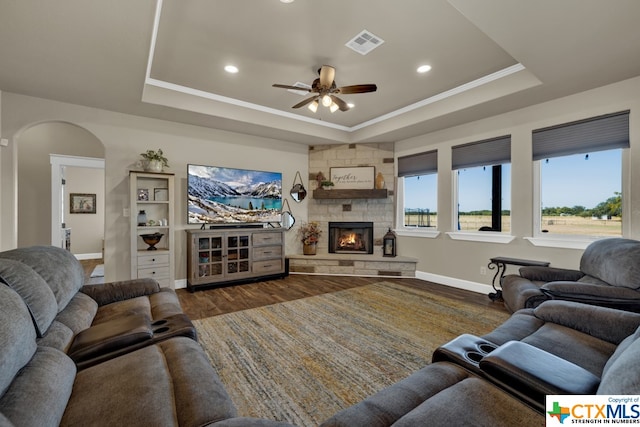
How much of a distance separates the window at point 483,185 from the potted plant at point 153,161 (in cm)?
445

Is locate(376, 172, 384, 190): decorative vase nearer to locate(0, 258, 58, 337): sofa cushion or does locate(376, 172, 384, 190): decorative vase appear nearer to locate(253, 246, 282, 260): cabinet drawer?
locate(253, 246, 282, 260): cabinet drawer

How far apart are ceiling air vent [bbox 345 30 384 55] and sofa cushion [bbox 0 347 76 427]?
10.0ft

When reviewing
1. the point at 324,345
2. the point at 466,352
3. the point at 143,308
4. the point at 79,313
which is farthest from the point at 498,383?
the point at 79,313

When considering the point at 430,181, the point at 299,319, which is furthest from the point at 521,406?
the point at 430,181

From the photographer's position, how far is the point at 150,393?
1013 millimetres

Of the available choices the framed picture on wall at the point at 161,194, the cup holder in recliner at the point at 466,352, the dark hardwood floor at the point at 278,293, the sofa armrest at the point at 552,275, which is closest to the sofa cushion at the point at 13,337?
the cup holder in recliner at the point at 466,352

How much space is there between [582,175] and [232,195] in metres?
4.86

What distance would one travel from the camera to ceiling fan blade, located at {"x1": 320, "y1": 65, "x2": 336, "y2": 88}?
2943 millimetres

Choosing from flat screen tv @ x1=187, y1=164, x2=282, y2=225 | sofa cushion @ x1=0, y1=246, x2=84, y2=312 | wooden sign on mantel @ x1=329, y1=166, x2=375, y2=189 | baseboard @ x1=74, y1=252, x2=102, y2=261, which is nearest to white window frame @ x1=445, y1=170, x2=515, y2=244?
wooden sign on mantel @ x1=329, y1=166, x2=375, y2=189

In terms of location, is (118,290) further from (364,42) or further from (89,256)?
(89,256)

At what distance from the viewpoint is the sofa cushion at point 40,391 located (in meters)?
0.81

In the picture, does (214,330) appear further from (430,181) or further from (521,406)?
(430,181)

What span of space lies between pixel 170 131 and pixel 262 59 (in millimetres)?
2148

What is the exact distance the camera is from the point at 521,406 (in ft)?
3.34
